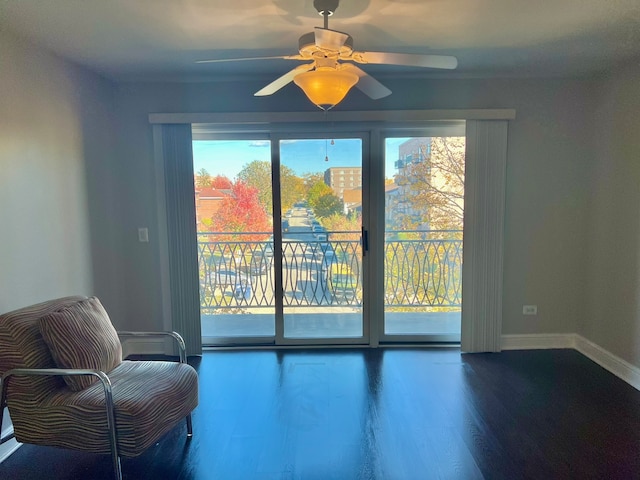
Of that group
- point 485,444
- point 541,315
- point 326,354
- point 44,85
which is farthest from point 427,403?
point 44,85

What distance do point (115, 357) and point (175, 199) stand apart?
1520 millimetres

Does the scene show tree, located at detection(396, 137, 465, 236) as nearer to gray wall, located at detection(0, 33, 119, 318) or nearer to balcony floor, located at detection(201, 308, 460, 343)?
balcony floor, located at detection(201, 308, 460, 343)

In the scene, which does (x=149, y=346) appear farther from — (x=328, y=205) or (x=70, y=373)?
(x=328, y=205)

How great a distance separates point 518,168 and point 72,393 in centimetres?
364

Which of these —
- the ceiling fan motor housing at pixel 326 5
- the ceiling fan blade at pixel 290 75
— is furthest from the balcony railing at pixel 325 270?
the ceiling fan motor housing at pixel 326 5

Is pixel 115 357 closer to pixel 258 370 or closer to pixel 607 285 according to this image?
pixel 258 370

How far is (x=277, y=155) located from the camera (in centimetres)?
345

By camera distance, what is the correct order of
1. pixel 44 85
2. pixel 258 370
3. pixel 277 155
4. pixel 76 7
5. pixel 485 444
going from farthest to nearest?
pixel 277 155 → pixel 258 370 → pixel 44 85 → pixel 485 444 → pixel 76 7

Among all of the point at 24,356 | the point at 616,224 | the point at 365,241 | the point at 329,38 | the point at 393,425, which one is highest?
the point at 329,38

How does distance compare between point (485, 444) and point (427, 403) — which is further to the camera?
point (427, 403)

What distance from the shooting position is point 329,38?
159 cm

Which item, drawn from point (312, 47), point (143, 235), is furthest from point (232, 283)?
point (312, 47)

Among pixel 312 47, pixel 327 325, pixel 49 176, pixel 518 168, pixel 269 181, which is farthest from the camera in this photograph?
pixel 327 325

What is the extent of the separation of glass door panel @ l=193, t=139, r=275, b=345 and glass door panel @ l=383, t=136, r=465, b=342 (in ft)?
3.83
